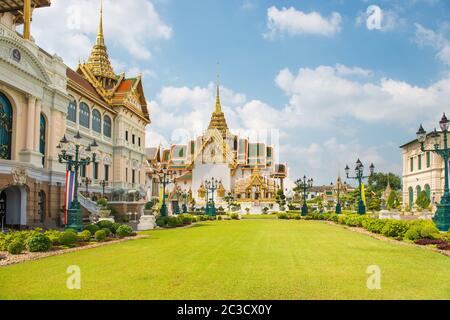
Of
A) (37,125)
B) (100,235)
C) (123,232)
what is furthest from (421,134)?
(37,125)

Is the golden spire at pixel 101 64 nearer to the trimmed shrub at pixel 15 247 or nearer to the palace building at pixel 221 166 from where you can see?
the palace building at pixel 221 166

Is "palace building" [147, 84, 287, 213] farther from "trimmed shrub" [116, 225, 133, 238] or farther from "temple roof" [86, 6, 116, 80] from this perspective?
"trimmed shrub" [116, 225, 133, 238]

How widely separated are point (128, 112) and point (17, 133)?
21123 mm

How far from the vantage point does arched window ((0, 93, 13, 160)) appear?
22562 mm

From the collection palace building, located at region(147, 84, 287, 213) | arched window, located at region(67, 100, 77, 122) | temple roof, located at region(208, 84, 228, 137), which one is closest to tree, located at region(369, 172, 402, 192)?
palace building, located at region(147, 84, 287, 213)

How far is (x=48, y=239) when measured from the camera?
45.5 ft

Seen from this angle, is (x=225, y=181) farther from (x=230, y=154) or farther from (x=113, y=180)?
(x=113, y=180)

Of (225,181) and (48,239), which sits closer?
(48,239)

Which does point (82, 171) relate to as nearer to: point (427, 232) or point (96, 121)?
point (96, 121)

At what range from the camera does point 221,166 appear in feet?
252

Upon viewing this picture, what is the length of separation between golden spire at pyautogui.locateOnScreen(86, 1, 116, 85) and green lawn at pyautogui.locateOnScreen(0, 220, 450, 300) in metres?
33.3

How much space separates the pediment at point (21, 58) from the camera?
21.7 metres

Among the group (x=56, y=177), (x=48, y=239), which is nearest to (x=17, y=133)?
(x=56, y=177)

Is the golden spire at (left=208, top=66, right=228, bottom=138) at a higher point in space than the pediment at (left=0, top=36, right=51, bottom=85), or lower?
higher
